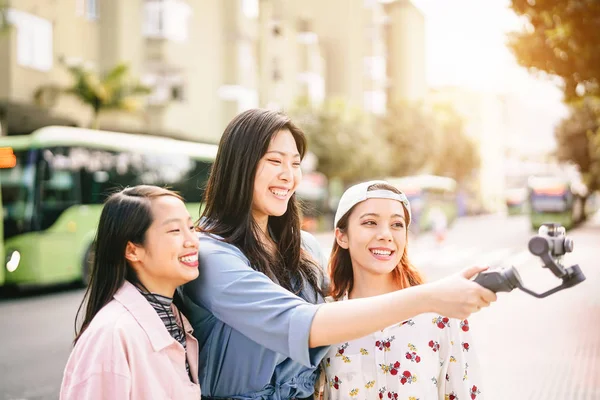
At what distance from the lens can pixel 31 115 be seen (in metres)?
19.7

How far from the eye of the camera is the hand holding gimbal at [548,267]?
1639mm

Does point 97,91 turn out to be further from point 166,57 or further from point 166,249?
point 166,249

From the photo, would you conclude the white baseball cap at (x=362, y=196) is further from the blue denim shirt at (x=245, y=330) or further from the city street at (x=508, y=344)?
the city street at (x=508, y=344)

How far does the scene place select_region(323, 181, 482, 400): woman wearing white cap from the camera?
2.72 m

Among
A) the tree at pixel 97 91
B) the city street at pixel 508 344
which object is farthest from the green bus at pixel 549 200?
the city street at pixel 508 344

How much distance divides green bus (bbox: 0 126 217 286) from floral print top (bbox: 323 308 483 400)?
1021 centimetres

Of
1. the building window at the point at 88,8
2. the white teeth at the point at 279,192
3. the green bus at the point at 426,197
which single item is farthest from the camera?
the green bus at the point at 426,197

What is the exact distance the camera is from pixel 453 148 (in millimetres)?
59406

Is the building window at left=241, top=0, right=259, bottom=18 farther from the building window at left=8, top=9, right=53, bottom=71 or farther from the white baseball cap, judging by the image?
the white baseball cap

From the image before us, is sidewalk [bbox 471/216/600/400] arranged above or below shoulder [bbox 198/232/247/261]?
below

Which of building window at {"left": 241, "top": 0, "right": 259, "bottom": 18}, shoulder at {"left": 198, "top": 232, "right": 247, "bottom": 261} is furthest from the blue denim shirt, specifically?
building window at {"left": 241, "top": 0, "right": 259, "bottom": 18}

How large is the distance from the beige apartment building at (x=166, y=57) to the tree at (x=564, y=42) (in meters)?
11.0

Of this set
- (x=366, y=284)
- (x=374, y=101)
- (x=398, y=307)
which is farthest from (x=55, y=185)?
(x=374, y=101)

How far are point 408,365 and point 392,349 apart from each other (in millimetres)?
82
